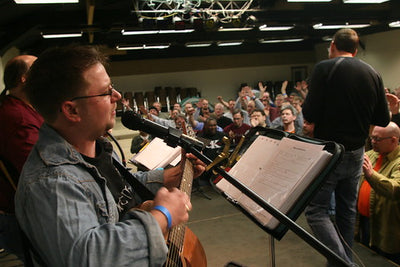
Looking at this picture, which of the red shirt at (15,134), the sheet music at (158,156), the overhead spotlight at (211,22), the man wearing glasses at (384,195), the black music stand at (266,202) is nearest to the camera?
the black music stand at (266,202)

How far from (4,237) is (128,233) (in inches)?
29.2

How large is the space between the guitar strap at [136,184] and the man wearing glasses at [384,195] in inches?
66.5

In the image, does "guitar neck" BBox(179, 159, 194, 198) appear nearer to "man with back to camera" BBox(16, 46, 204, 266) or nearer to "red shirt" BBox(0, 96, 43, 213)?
"man with back to camera" BBox(16, 46, 204, 266)

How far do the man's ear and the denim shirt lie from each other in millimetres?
82

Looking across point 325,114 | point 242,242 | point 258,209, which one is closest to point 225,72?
point 242,242

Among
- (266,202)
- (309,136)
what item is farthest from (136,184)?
(309,136)

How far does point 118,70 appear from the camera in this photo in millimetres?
12055

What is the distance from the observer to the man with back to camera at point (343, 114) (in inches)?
80.0

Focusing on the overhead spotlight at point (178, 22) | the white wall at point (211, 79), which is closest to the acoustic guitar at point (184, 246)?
the overhead spotlight at point (178, 22)

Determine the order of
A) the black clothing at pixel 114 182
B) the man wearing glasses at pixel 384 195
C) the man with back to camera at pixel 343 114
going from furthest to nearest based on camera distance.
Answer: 1. the man wearing glasses at pixel 384 195
2. the man with back to camera at pixel 343 114
3. the black clothing at pixel 114 182

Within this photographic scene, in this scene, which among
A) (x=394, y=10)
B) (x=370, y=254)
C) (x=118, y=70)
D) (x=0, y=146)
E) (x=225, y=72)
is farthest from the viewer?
(x=225, y=72)

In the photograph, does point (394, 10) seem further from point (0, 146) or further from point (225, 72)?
point (0, 146)

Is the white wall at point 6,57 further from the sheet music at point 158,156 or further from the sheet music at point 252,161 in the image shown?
the sheet music at point 252,161

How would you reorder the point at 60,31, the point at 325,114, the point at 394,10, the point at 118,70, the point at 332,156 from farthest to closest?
the point at 118,70, the point at 394,10, the point at 60,31, the point at 325,114, the point at 332,156
